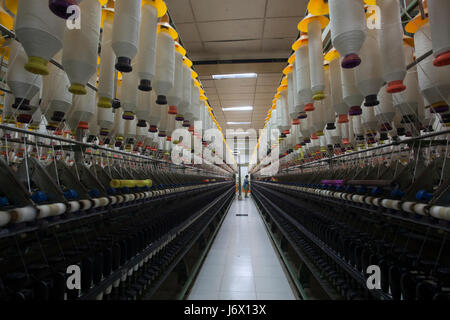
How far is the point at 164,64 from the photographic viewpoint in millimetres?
1664

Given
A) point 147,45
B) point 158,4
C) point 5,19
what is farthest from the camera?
point 158,4

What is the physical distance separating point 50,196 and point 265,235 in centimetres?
559

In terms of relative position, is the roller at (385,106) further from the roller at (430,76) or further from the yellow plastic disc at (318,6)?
the yellow plastic disc at (318,6)

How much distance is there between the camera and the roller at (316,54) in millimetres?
1602

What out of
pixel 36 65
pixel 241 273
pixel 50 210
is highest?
pixel 36 65

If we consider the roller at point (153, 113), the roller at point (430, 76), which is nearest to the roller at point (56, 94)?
the roller at point (153, 113)

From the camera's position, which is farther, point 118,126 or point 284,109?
point 284,109

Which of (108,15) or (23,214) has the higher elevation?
(108,15)

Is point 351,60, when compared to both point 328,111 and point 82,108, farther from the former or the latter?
point 82,108

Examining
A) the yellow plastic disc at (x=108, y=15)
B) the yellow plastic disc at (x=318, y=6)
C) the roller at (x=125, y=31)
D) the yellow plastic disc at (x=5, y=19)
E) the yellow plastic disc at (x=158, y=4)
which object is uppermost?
the yellow plastic disc at (x=318, y=6)

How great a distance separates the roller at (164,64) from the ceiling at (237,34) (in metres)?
2.24

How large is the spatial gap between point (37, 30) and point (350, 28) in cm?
123

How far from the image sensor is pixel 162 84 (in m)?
1.66

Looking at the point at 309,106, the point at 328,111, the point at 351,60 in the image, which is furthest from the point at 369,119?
the point at 351,60
